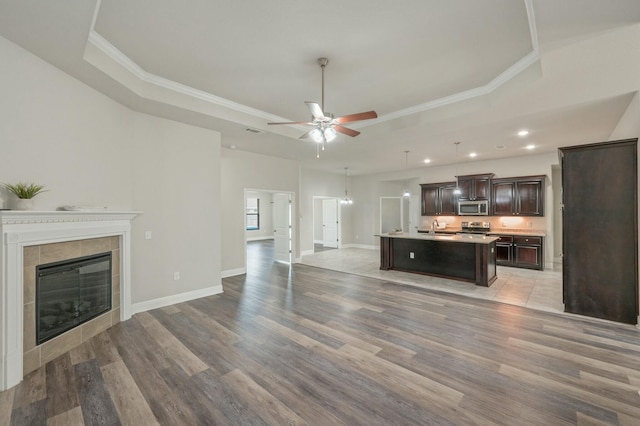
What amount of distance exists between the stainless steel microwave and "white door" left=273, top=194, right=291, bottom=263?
505 cm

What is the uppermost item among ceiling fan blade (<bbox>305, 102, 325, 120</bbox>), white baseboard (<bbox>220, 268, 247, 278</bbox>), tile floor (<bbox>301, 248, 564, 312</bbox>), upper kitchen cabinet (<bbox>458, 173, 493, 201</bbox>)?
ceiling fan blade (<bbox>305, 102, 325, 120</bbox>)

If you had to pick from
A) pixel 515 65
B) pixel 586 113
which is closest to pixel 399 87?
pixel 515 65

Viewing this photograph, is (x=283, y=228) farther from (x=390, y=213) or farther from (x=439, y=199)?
(x=390, y=213)

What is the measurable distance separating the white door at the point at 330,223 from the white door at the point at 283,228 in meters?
3.39

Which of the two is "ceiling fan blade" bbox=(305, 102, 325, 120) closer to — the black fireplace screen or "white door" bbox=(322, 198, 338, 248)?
the black fireplace screen

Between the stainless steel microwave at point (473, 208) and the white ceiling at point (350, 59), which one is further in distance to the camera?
the stainless steel microwave at point (473, 208)

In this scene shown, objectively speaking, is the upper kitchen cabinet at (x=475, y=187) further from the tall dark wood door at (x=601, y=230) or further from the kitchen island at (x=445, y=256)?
the tall dark wood door at (x=601, y=230)

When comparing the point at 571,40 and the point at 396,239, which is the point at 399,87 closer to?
the point at 571,40

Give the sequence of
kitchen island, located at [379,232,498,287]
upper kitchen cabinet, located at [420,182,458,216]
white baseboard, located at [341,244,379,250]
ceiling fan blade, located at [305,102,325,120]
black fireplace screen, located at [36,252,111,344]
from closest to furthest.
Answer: black fireplace screen, located at [36,252,111,344], ceiling fan blade, located at [305,102,325,120], kitchen island, located at [379,232,498,287], upper kitchen cabinet, located at [420,182,458,216], white baseboard, located at [341,244,379,250]

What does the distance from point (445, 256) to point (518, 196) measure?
10.3ft

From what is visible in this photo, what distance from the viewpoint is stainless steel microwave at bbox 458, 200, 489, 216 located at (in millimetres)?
7676

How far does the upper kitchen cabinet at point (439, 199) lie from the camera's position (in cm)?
827

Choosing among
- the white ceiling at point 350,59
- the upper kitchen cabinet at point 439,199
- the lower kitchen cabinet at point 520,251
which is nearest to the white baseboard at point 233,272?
the white ceiling at point 350,59

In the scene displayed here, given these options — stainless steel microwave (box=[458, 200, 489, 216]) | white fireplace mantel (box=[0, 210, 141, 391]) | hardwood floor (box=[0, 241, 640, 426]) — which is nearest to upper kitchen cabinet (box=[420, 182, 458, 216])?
stainless steel microwave (box=[458, 200, 489, 216])
